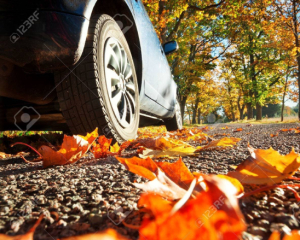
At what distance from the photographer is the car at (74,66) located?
151 centimetres

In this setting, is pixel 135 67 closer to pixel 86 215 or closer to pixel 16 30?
pixel 16 30

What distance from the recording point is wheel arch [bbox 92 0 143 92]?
2.44 metres

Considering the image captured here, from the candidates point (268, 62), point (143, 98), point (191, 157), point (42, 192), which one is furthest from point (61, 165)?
point (268, 62)

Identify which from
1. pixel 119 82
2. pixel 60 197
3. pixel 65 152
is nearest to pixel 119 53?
pixel 119 82

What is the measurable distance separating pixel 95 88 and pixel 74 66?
0.26m

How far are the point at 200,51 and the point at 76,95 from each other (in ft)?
60.8

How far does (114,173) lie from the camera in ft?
3.66

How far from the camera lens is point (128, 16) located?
2.58 m

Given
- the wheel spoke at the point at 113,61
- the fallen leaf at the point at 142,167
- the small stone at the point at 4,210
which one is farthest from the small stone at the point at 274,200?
the wheel spoke at the point at 113,61

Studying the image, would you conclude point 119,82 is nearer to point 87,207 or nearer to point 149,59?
point 149,59

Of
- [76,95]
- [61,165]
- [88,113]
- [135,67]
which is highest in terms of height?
[135,67]

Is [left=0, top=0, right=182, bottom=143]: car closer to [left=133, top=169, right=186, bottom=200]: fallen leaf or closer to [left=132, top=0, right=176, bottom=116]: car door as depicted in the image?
[left=132, top=0, right=176, bottom=116]: car door

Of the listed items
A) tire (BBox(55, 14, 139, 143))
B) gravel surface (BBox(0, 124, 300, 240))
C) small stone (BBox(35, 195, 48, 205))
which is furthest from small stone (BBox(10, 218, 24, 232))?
tire (BBox(55, 14, 139, 143))

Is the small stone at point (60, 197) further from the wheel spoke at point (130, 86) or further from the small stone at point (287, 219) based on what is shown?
the wheel spoke at point (130, 86)
